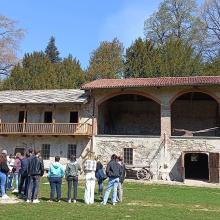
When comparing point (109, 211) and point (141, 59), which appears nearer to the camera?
point (109, 211)

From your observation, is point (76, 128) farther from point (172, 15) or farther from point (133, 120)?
point (172, 15)

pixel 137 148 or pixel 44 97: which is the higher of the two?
pixel 44 97

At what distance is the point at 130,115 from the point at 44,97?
7426 millimetres

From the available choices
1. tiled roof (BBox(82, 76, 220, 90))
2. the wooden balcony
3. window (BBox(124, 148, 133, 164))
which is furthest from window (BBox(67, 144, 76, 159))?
tiled roof (BBox(82, 76, 220, 90))

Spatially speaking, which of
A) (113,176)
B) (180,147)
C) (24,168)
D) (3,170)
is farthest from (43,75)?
(113,176)

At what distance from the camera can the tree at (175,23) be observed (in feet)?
146

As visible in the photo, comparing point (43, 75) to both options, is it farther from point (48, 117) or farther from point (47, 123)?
point (47, 123)

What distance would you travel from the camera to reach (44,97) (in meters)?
31.5

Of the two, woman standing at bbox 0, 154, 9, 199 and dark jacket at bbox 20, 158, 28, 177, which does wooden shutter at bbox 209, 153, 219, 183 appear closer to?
dark jacket at bbox 20, 158, 28, 177

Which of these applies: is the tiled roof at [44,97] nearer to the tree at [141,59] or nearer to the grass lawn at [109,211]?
the tree at [141,59]

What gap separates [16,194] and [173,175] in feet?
49.0

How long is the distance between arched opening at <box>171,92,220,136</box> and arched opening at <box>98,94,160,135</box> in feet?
5.39

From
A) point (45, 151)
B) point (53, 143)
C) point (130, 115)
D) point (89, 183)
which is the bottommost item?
point (89, 183)

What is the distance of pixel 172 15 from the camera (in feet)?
152
